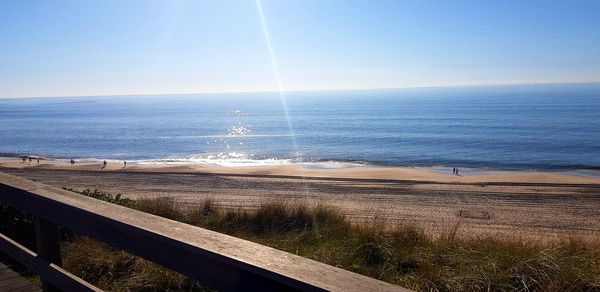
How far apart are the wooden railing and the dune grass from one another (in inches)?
66.4

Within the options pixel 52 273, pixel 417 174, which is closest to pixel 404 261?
pixel 52 273

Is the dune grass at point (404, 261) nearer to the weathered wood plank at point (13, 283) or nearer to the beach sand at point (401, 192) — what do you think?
the weathered wood plank at point (13, 283)

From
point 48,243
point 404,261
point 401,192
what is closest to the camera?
point 48,243

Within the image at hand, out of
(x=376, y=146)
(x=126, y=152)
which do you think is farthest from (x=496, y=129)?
(x=126, y=152)

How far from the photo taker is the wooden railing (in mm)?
1355

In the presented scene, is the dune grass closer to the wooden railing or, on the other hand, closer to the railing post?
the railing post

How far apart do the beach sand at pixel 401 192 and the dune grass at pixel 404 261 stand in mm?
5875

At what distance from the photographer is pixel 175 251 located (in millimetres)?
1681

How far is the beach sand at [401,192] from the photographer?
16.6 metres

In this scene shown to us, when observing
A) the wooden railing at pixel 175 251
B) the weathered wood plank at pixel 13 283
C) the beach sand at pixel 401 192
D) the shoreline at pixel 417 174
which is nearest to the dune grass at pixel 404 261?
the weathered wood plank at pixel 13 283

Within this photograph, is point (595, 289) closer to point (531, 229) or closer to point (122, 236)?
point (122, 236)

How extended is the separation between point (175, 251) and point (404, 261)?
4.17m

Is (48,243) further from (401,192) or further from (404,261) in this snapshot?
(401,192)

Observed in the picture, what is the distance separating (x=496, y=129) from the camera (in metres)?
65.8
